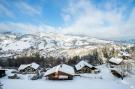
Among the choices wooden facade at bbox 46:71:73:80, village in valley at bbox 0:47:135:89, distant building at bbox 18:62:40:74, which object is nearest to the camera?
village in valley at bbox 0:47:135:89

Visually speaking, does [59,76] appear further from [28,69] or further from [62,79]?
[28,69]

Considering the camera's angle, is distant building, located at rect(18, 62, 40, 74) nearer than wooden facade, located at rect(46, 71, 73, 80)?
No

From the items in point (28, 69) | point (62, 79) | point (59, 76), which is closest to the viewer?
point (59, 76)

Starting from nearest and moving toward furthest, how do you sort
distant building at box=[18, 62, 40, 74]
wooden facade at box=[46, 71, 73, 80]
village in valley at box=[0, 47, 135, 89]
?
1. village in valley at box=[0, 47, 135, 89]
2. wooden facade at box=[46, 71, 73, 80]
3. distant building at box=[18, 62, 40, 74]

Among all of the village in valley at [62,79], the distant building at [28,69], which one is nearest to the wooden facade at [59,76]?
the village in valley at [62,79]

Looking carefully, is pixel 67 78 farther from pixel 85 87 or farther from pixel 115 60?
pixel 115 60

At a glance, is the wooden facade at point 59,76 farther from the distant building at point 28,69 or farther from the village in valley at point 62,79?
the distant building at point 28,69

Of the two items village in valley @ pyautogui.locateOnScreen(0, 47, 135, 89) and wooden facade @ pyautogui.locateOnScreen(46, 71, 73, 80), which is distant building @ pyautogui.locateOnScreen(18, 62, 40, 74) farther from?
wooden facade @ pyautogui.locateOnScreen(46, 71, 73, 80)

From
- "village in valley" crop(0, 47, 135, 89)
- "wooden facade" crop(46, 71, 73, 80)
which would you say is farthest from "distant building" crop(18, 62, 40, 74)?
"wooden facade" crop(46, 71, 73, 80)

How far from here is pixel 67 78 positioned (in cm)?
5241

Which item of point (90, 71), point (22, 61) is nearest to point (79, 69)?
point (90, 71)

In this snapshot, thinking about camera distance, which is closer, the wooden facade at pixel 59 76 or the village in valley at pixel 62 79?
the village in valley at pixel 62 79

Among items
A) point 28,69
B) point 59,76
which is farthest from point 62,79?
point 28,69

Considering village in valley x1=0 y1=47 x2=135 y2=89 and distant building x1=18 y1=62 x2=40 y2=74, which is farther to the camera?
distant building x1=18 y1=62 x2=40 y2=74
